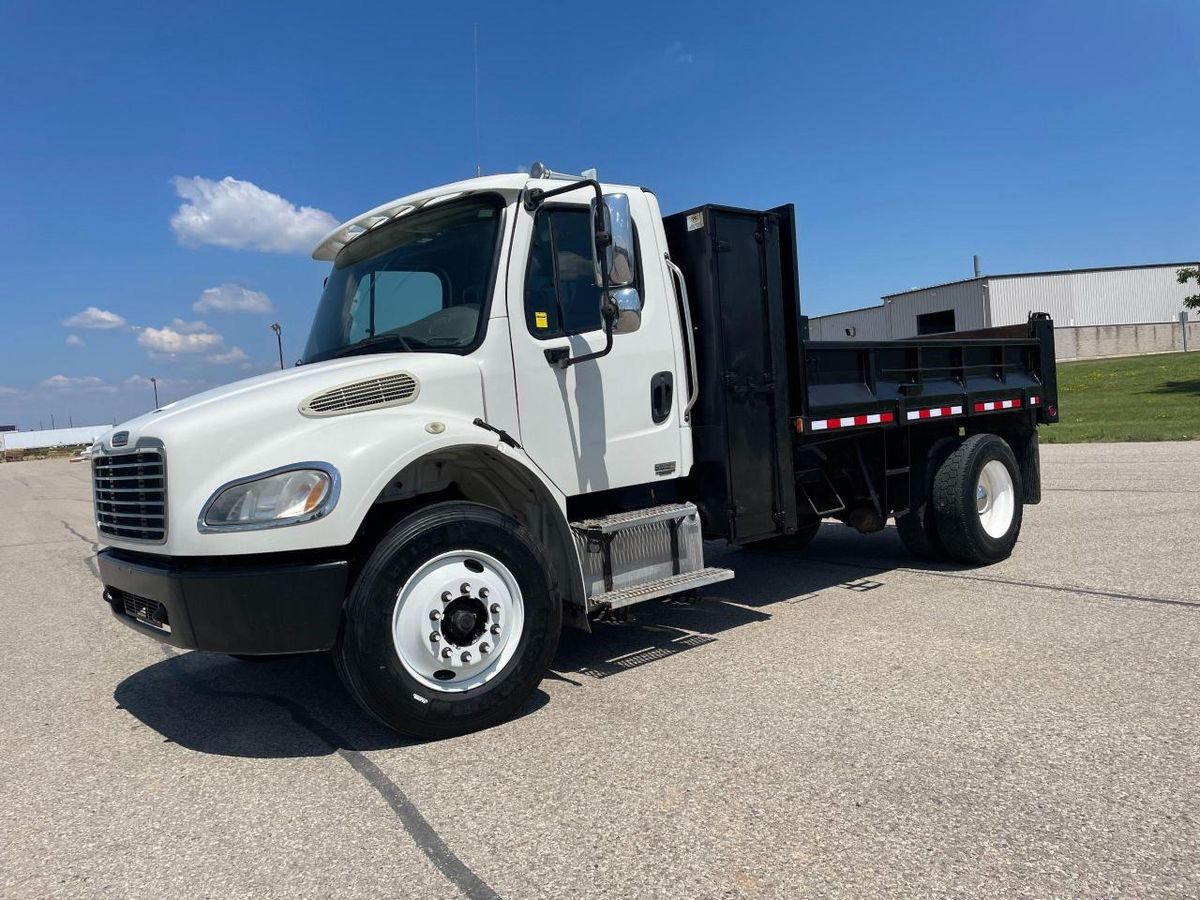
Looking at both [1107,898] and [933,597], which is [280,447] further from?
[933,597]

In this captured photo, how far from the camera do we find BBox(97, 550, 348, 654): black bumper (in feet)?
11.5

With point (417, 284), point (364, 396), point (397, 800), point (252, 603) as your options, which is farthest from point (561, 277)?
point (397, 800)

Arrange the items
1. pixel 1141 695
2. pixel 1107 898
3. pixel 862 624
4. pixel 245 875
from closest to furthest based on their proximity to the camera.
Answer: pixel 1107 898
pixel 245 875
pixel 1141 695
pixel 862 624

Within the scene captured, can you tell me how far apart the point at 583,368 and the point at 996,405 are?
433cm

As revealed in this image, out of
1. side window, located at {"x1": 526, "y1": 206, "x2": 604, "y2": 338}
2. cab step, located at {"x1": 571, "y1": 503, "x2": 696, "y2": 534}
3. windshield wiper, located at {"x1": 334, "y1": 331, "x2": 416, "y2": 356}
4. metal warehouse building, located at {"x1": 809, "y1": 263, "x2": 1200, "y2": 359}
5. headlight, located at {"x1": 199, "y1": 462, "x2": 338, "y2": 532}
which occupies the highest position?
metal warehouse building, located at {"x1": 809, "y1": 263, "x2": 1200, "y2": 359}

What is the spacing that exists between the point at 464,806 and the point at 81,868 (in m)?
1.31

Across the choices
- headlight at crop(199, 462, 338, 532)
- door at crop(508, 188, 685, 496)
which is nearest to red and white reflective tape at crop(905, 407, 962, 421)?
door at crop(508, 188, 685, 496)

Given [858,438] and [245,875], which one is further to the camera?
[858,438]

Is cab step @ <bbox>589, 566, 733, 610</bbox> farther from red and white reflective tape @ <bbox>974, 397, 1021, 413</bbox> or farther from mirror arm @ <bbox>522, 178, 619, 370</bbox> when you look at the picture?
red and white reflective tape @ <bbox>974, 397, 1021, 413</bbox>

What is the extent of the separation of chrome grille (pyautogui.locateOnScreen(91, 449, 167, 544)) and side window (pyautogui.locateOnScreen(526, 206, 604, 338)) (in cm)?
187

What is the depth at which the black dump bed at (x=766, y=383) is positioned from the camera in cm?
523

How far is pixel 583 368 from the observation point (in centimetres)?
459

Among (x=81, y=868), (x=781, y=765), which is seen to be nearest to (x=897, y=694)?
(x=781, y=765)

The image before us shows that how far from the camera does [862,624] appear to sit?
544 centimetres
